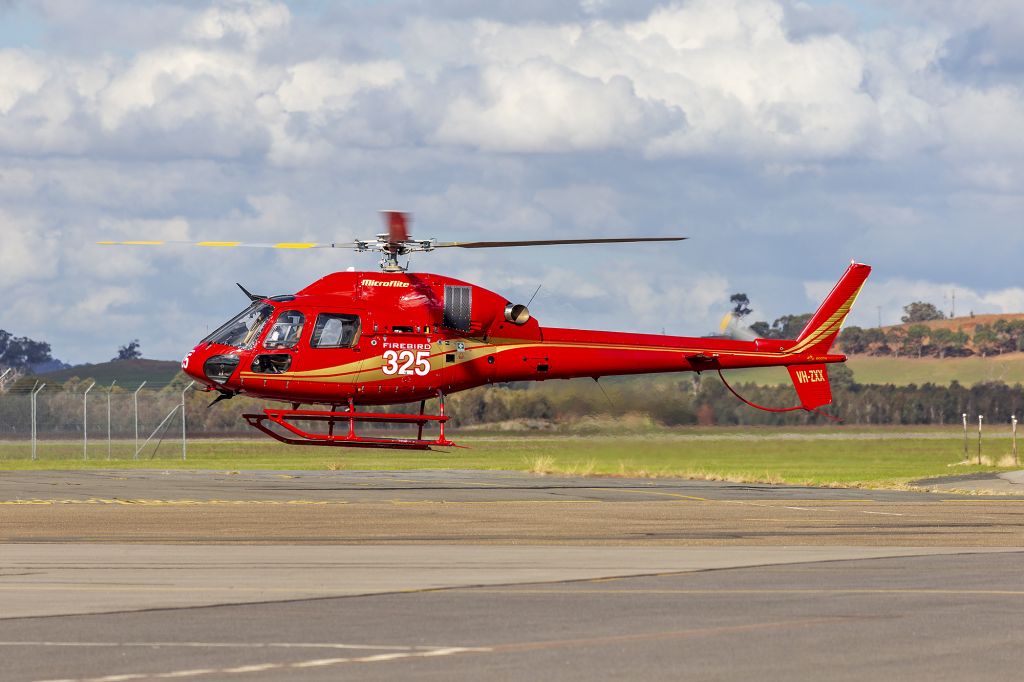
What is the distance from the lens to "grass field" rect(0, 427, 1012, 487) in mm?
44250

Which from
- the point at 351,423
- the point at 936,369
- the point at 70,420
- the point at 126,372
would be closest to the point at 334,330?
the point at 351,423

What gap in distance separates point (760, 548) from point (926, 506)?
34.4ft

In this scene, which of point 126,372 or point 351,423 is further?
point 126,372

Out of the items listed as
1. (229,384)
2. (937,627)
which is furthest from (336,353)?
(937,627)

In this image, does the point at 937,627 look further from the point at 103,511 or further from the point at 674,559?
the point at 103,511

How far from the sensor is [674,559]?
2034 cm

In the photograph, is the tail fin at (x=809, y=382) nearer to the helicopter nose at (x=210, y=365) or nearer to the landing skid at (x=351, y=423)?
the landing skid at (x=351, y=423)

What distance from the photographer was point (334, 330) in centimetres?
3603

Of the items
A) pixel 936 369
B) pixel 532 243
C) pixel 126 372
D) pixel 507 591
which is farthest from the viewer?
pixel 936 369

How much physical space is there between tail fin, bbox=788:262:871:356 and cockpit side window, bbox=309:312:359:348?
11.0m

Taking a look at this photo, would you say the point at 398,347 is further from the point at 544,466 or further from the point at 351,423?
the point at 544,466

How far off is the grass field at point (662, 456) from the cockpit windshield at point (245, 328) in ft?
17.5

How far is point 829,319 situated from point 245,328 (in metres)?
14.4

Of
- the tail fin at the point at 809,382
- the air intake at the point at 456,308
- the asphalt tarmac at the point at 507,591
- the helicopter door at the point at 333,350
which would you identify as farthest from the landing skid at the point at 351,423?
the tail fin at the point at 809,382
